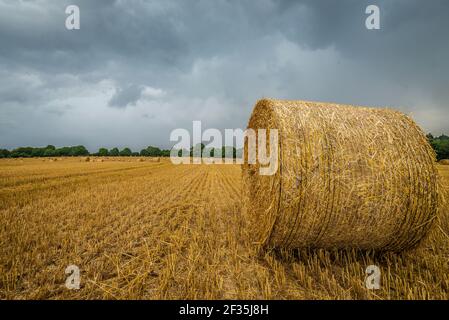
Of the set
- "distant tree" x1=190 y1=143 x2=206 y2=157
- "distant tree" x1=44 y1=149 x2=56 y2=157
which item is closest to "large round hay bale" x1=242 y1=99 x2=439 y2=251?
"distant tree" x1=190 y1=143 x2=206 y2=157

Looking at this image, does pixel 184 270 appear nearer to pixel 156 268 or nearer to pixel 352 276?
pixel 156 268

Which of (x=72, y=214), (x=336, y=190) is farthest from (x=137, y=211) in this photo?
(x=336, y=190)

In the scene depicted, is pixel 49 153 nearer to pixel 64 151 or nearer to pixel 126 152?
pixel 64 151

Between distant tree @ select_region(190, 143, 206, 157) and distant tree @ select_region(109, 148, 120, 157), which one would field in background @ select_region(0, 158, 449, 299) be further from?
distant tree @ select_region(109, 148, 120, 157)

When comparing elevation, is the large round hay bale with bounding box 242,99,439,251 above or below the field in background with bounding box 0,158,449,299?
above

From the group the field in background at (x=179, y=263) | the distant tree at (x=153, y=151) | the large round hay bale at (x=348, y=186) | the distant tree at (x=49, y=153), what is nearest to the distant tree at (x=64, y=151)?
the distant tree at (x=49, y=153)

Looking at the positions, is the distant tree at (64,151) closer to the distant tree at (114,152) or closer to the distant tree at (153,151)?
the distant tree at (114,152)

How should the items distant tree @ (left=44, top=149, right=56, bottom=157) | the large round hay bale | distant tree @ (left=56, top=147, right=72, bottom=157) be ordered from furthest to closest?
distant tree @ (left=56, top=147, right=72, bottom=157)
distant tree @ (left=44, top=149, right=56, bottom=157)
the large round hay bale

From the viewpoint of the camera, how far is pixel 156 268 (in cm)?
353

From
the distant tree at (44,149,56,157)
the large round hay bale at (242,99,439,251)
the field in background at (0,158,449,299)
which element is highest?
the distant tree at (44,149,56,157)

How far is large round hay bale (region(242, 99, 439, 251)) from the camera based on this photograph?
11.6 ft
